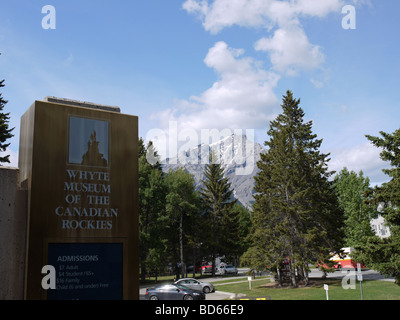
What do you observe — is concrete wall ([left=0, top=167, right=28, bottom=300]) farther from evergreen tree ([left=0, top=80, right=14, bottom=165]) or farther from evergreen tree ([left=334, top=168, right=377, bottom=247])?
evergreen tree ([left=334, top=168, right=377, bottom=247])

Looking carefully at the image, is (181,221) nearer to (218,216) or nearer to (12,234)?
(218,216)

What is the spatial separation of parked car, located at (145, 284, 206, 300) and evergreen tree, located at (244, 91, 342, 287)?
10.4 m

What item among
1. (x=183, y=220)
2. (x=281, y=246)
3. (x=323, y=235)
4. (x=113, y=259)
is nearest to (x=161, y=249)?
(x=183, y=220)

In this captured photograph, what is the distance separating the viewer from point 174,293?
22.4 m

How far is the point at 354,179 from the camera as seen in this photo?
194 ft

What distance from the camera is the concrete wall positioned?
654 centimetres

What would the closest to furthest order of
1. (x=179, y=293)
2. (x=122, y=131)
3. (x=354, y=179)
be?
1. (x=122, y=131)
2. (x=179, y=293)
3. (x=354, y=179)

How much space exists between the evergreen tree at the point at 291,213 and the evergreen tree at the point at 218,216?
50.3 ft

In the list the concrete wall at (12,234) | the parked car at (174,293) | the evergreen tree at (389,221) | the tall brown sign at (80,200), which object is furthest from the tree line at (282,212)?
the concrete wall at (12,234)

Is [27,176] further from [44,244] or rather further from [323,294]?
[323,294]

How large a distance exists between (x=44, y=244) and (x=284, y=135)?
27.6 meters

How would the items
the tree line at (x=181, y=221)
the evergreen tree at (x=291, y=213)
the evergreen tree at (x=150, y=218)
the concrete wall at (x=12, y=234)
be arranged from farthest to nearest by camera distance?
the tree line at (x=181, y=221) < the evergreen tree at (x=150, y=218) < the evergreen tree at (x=291, y=213) < the concrete wall at (x=12, y=234)

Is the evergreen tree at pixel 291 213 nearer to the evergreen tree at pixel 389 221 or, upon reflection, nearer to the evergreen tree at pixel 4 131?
the evergreen tree at pixel 389 221

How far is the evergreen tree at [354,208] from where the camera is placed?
181ft
